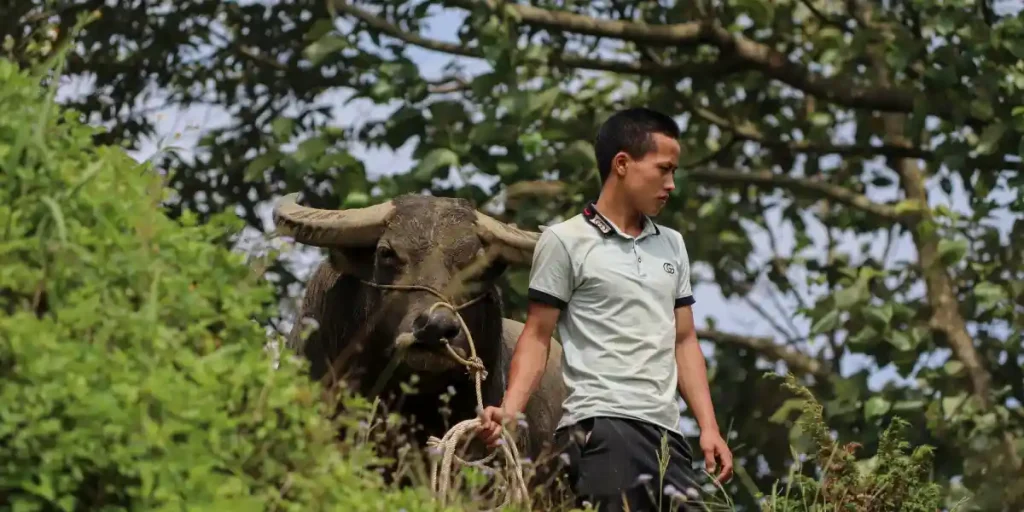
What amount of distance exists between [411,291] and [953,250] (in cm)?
521

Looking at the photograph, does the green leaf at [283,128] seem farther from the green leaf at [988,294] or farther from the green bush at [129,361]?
the green bush at [129,361]

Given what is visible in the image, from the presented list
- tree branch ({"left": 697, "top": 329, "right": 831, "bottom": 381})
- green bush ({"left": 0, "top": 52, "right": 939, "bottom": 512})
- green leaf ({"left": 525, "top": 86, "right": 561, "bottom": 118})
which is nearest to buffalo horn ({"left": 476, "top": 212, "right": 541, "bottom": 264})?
green leaf ({"left": 525, "top": 86, "right": 561, "bottom": 118})

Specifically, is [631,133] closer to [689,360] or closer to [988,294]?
[689,360]

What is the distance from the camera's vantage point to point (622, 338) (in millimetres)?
5746

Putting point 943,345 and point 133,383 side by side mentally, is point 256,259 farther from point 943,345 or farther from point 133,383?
point 943,345

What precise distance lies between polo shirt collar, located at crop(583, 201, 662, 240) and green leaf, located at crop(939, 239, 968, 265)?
586 centimetres

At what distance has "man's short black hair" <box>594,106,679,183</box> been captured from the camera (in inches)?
236

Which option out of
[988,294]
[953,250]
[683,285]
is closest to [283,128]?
[953,250]

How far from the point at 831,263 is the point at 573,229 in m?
9.79

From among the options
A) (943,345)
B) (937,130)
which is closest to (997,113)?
(937,130)

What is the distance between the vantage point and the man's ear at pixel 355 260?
7867mm

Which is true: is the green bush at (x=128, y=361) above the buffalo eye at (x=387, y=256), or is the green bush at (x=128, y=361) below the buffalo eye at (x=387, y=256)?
above

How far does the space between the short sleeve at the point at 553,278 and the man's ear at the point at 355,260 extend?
209 centimetres

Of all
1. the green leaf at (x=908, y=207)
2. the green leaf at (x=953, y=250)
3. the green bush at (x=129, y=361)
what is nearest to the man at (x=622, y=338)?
the green bush at (x=129, y=361)
